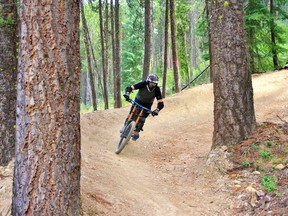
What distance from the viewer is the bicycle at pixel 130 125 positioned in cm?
812

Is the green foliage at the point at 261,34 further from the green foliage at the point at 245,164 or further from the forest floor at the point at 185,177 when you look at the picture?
the green foliage at the point at 245,164

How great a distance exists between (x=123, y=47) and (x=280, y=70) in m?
25.5

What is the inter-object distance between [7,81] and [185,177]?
3.80m

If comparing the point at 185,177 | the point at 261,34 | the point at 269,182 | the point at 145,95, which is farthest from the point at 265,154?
the point at 261,34

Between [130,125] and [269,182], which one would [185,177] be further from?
[130,125]

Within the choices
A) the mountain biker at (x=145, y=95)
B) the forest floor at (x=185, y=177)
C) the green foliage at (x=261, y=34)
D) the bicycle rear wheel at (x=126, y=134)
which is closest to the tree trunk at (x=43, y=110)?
the forest floor at (x=185, y=177)

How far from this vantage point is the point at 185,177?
21.2ft

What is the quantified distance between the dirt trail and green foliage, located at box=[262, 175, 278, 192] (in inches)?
24.0

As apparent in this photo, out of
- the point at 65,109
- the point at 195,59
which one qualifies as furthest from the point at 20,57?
the point at 195,59

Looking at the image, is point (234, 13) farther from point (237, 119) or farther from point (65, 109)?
point (65, 109)

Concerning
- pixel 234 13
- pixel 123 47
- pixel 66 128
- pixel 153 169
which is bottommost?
pixel 153 169

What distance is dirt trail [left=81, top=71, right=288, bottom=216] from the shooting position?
495 cm

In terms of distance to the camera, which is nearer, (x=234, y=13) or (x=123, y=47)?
(x=234, y=13)

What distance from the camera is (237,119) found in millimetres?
6273
